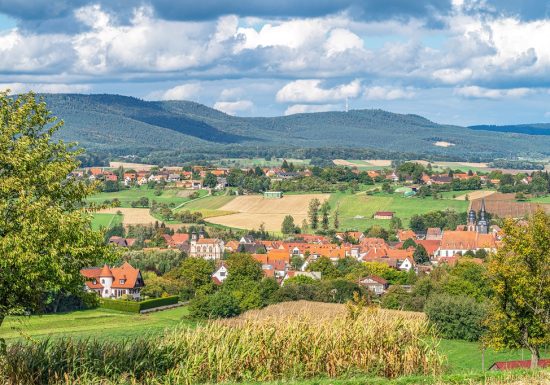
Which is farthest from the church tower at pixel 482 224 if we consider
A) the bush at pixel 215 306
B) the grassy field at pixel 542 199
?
the bush at pixel 215 306

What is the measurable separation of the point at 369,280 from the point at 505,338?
169ft

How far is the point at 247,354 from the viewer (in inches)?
811

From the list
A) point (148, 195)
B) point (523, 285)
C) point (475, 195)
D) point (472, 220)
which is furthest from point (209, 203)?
point (523, 285)

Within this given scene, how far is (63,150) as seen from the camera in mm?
19328

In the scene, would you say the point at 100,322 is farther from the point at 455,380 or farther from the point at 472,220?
the point at 472,220

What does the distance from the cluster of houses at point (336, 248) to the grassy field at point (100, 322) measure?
2019 centimetres

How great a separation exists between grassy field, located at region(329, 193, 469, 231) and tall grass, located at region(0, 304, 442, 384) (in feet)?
377

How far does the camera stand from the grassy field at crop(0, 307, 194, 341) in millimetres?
52075

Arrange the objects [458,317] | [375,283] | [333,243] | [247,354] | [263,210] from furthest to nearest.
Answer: [263,210]
[333,243]
[375,283]
[458,317]
[247,354]

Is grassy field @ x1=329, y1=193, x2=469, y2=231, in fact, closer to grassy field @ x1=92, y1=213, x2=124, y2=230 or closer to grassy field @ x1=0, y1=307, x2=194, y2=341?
grassy field @ x1=92, y1=213, x2=124, y2=230

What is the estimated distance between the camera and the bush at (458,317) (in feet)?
184

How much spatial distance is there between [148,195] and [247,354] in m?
154

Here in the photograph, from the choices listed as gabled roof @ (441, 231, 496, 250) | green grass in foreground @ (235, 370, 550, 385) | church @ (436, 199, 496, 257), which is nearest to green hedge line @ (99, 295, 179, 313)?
church @ (436, 199, 496, 257)

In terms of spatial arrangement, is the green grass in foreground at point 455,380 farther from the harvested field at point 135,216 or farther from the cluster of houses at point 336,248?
the harvested field at point 135,216
